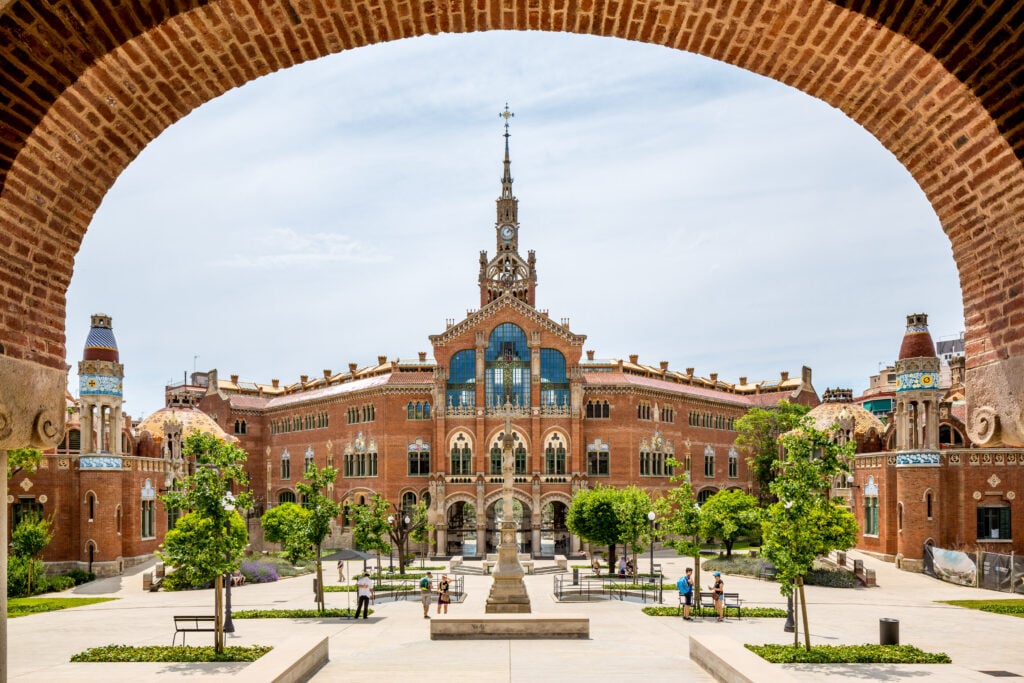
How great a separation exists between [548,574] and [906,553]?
19747 millimetres

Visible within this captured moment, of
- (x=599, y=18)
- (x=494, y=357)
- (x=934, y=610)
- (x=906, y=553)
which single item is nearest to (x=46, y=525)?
(x=494, y=357)

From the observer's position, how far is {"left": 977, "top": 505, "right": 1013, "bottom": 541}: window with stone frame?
50594 mm

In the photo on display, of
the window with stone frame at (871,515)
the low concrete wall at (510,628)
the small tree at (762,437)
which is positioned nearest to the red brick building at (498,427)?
the small tree at (762,437)

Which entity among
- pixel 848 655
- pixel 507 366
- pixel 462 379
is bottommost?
pixel 848 655

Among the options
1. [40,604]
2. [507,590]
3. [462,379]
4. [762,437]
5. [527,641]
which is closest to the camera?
[527,641]

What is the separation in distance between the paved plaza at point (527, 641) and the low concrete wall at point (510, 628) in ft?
1.71

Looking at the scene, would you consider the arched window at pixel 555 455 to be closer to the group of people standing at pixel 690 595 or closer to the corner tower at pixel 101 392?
the corner tower at pixel 101 392

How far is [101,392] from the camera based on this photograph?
56.4 meters

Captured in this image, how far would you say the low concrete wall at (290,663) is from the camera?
15266 mm

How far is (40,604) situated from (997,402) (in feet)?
136

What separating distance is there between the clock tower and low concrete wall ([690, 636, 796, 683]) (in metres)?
62.5

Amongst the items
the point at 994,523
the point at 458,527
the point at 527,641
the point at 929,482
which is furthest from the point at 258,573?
the point at 994,523

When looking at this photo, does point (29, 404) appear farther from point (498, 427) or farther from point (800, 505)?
point (498, 427)

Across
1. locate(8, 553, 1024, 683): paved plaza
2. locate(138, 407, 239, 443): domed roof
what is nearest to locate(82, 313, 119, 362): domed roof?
locate(138, 407, 239, 443): domed roof
